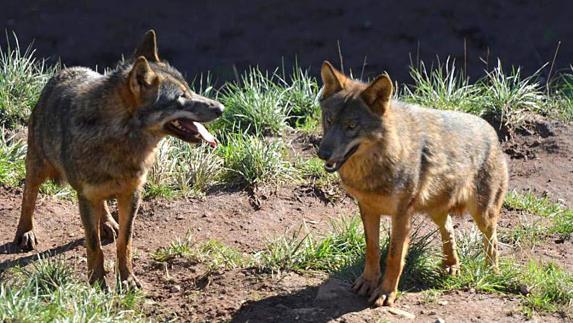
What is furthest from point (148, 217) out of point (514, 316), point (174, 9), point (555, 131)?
point (174, 9)

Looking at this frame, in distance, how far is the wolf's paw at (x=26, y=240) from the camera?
343 inches

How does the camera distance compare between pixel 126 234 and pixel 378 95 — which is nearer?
pixel 378 95

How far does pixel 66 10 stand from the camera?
46.0 feet

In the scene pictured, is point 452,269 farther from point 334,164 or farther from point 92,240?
point 92,240

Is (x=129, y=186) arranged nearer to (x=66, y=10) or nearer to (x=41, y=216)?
(x=41, y=216)

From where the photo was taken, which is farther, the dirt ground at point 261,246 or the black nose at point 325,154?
the dirt ground at point 261,246

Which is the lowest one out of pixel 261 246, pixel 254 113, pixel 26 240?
pixel 26 240

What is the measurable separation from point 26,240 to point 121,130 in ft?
5.37

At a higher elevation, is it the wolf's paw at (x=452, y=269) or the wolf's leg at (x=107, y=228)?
the wolf's paw at (x=452, y=269)

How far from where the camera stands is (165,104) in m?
7.59

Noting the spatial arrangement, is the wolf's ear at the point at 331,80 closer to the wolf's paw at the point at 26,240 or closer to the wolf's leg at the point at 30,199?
the wolf's leg at the point at 30,199

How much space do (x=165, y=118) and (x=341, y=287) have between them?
5.91 ft

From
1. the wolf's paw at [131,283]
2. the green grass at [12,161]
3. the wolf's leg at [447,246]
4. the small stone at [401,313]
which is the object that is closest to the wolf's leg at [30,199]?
the green grass at [12,161]

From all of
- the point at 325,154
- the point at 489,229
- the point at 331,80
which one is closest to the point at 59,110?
the point at 331,80
